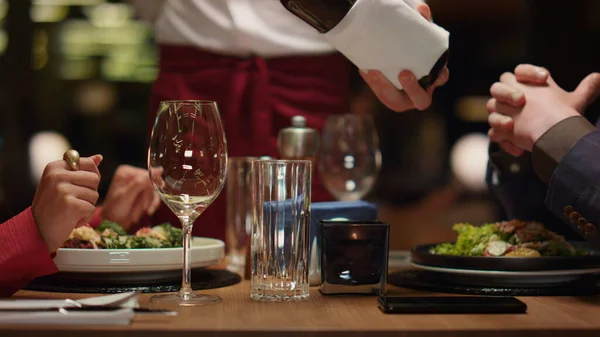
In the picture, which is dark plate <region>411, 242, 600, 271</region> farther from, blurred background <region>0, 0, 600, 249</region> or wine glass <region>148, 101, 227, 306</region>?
blurred background <region>0, 0, 600, 249</region>

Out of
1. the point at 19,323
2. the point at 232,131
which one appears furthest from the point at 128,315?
the point at 232,131

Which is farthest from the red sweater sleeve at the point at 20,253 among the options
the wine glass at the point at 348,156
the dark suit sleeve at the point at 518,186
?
the dark suit sleeve at the point at 518,186

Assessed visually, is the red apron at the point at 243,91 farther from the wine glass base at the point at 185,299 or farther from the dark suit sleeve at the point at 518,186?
the wine glass base at the point at 185,299

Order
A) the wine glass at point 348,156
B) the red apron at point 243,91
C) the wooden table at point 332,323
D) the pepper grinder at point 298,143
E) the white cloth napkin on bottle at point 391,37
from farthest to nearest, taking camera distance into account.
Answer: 1. the red apron at point 243,91
2. the wine glass at point 348,156
3. the pepper grinder at point 298,143
4. the white cloth napkin on bottle at point 391,37
5. the wooden table at point 332,323

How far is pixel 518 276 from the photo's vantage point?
3.81 feet

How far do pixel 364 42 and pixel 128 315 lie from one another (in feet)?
1.94

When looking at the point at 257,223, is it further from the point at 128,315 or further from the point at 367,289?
the point at 128,315

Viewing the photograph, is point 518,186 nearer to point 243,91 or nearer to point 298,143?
point 298,143

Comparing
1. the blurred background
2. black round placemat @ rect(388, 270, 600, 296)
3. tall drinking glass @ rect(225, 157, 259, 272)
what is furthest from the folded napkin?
the blurred background

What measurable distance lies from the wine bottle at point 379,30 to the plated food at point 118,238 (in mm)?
431

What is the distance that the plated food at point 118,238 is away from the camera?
4.09 ft

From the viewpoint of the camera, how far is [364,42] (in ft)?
4.08

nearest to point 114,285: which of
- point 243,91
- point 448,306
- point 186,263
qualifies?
point 186,263

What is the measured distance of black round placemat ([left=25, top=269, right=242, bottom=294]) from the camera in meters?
1.13
